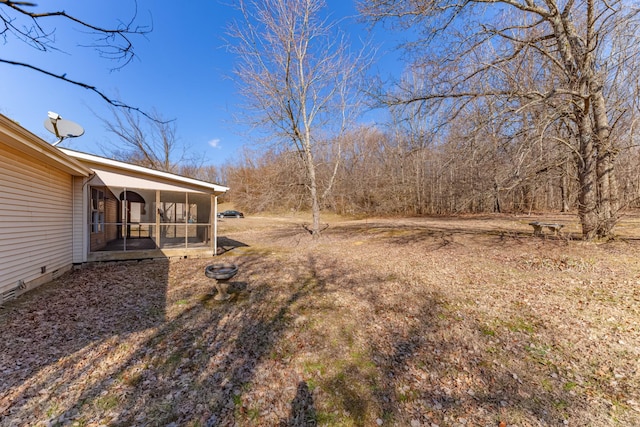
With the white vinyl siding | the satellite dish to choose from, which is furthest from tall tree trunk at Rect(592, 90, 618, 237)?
the satellite dish

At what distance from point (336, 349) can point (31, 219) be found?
629cm

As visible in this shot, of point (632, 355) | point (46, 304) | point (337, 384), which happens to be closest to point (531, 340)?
point (632, 355)

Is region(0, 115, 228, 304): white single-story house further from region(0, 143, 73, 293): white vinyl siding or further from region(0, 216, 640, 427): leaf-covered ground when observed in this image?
region(0, 216, 640, 427): leaf-covered ground

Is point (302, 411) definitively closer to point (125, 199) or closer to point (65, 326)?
point (65, 326)

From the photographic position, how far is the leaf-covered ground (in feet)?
7.35

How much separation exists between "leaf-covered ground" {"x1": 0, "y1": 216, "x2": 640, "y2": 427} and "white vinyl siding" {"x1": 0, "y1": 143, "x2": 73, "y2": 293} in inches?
20.3

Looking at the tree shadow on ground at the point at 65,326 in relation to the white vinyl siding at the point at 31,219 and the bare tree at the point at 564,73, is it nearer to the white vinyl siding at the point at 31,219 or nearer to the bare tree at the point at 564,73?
the white vinyl siding at the point at 31,219

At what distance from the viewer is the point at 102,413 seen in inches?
86.0

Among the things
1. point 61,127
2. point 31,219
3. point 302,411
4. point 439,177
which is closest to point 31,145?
point 31,219

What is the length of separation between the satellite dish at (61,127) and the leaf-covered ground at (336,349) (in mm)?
3584

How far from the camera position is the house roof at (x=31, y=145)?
3.40m

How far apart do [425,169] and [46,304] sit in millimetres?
23573

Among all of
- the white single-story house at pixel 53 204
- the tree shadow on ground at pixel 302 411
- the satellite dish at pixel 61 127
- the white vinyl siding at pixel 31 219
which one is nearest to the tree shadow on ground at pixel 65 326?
the white vinyl siding at pixel 31 219

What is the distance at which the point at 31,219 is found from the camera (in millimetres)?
4879
